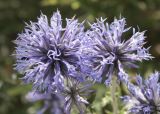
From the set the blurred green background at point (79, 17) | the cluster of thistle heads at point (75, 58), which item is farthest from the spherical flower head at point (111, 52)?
the blurred green background at point (79, 17)

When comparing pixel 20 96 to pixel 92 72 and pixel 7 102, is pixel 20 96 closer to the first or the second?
pixel 7 102

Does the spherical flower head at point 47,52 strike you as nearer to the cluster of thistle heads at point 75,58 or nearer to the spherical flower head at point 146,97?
the cluster of thistle heads at point 75,58

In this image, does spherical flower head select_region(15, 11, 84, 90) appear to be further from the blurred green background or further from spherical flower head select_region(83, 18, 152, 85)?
the blurred green background

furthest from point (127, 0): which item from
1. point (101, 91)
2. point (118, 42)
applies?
point (118, 42)

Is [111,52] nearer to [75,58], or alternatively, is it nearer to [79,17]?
[75,58]

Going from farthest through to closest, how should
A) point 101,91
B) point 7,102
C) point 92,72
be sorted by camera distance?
point 7,102 < point 101,91 < point 92,72

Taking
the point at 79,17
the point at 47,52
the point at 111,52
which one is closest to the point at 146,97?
the point at 111,52
